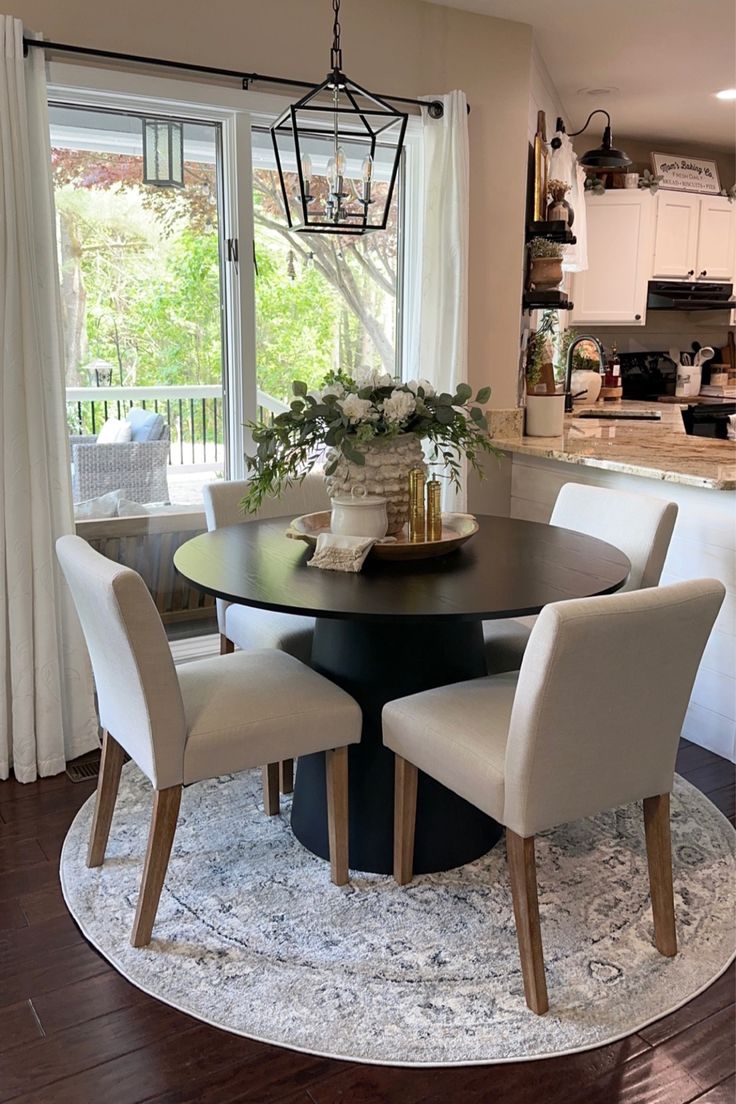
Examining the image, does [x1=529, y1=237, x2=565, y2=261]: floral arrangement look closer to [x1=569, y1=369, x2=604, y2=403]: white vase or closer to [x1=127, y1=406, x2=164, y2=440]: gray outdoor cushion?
[x1=569, y1=369, x2=604, y2=403]: white vase

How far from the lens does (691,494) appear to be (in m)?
3.12

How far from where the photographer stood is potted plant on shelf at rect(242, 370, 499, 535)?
2.29 metres

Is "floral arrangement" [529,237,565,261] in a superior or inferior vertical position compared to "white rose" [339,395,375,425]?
superior

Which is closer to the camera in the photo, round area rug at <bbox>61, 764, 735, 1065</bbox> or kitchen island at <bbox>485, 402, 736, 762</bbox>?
round area rug at <bbox>61, 764, 735, 1065</bbox>

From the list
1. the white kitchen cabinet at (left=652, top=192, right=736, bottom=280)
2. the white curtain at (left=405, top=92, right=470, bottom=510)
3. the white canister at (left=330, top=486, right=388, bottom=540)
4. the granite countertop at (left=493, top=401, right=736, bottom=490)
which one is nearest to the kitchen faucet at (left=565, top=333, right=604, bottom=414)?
the granite countertop at (left=493, top=401, right=736, bottom=490)

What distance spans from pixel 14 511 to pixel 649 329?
4.82 meters

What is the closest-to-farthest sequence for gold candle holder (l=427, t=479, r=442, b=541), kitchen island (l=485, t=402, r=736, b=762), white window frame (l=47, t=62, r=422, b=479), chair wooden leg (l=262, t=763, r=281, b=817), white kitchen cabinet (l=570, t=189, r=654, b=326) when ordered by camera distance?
gold candle holder (l=427, t=479, r=442, b=541), chair wooden leg (l=262, t=763, r=281, b=817), white window frame (l=47, t=62, r=422, b=479), kitchen island (l=485, t=402, r=736, b=762), white kitchen cabinet (l=570, t=189, r=654, b=326)

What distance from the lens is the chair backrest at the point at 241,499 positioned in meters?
3.04

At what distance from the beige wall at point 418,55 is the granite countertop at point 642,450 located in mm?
345

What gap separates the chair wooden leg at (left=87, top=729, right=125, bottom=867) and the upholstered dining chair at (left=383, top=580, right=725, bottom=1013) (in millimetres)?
765

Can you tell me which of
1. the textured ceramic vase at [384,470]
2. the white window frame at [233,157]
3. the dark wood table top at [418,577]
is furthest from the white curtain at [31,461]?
the textured ceramic vase at [384,470]

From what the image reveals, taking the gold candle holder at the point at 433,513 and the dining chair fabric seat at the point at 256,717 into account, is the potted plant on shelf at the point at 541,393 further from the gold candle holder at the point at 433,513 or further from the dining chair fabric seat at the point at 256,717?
the dining chair fabric seat at the point at 256,717

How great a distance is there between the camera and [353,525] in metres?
2.40

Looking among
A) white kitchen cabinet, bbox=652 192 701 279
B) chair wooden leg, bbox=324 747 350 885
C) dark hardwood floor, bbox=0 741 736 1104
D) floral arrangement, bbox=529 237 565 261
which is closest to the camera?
dark hardwood floor, bbox=0 741 736 1104
